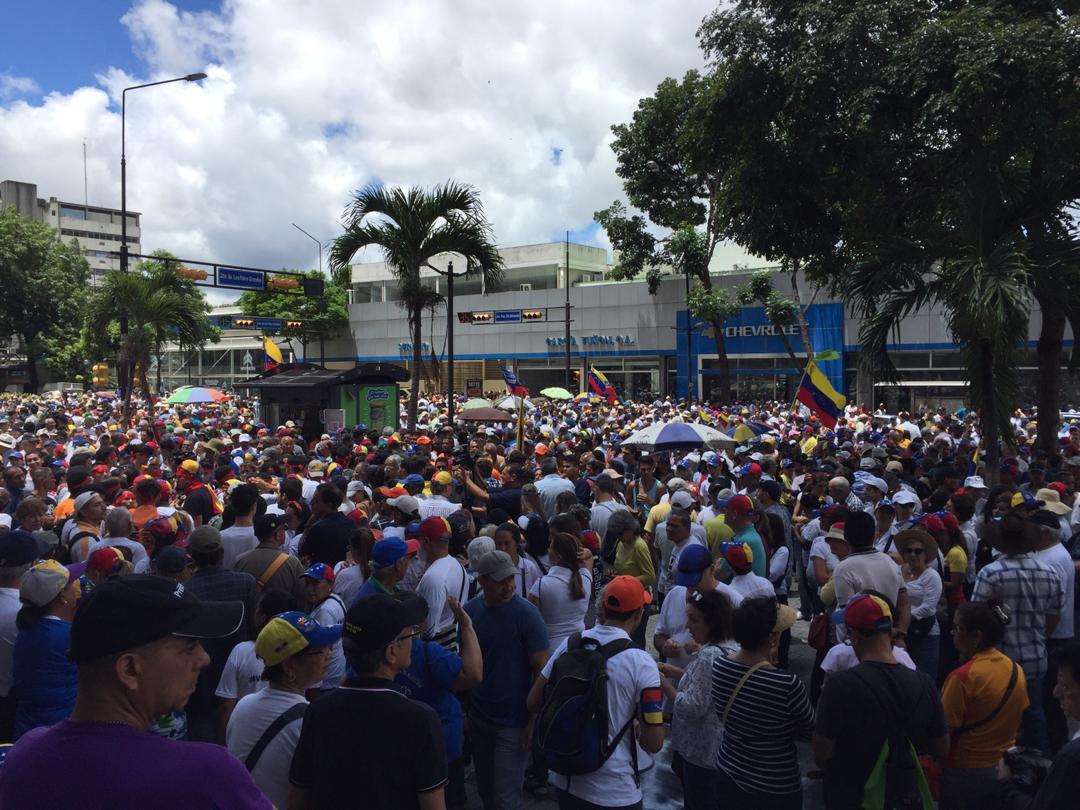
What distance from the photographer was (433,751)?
9.06 ft

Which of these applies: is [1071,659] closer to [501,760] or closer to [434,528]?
[501,760]

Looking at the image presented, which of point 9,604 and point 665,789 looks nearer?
point 9,604


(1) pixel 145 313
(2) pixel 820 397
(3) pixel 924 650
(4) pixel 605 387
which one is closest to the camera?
(3) pixel 924 650

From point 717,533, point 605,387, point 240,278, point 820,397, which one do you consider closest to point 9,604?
point 717,533

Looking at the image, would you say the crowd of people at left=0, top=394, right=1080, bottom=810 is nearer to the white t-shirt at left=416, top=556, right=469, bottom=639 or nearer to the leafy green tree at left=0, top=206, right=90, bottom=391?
the white t-shirt at left=416, top=556, right=469, bottom=639

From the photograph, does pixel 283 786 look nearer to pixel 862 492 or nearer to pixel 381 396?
pixel 862 492

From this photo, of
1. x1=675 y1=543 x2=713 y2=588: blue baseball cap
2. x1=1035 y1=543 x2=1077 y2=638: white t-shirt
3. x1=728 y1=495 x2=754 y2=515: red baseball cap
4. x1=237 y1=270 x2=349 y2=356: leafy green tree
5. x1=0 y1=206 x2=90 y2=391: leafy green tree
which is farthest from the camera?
x1=237 y1=270 x2=349 y2=356: leafy green tree

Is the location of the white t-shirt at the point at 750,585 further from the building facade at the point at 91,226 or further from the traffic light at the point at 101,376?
the building facade at the point at 91,226

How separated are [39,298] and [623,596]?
64567mm

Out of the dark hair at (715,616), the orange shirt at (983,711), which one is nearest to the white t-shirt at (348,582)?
the dark hair at (715,616)

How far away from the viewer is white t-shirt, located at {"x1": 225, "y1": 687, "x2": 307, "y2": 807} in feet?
10.0

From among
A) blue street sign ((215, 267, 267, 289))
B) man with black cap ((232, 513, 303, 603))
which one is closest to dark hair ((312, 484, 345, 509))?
man with black cap ((232, 513, 303, 603))

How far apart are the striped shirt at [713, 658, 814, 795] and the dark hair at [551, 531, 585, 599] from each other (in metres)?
1.60

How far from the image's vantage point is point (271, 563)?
540 cm
